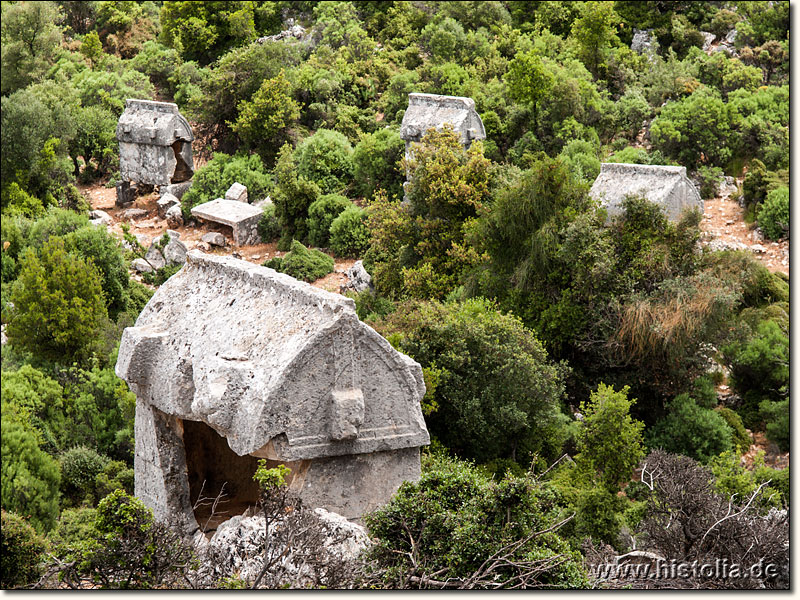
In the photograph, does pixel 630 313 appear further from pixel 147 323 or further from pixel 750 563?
pixel 147 323

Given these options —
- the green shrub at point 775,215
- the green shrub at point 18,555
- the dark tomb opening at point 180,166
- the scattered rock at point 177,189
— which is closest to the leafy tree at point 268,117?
the dark tomb opening at point 180,166

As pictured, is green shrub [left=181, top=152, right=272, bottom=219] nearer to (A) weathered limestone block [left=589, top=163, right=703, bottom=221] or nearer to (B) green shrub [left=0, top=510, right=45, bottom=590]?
(A) weathered limestone block [left=589, top=163, right=703, bottom=221]

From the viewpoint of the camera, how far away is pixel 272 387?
12.2 m

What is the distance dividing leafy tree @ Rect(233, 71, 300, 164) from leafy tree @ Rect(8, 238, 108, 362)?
1215 cm

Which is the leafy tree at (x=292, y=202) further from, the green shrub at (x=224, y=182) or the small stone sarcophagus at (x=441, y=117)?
the small stone sarcophagus at (x=441, y=117)

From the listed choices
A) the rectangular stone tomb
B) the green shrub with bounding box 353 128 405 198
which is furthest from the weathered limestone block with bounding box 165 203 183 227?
the green shrub with bounding box 353 128 405 198

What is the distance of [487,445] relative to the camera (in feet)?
65.9

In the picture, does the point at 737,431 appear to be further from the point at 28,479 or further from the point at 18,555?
the point at 18,555

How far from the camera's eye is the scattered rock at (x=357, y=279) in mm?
28438

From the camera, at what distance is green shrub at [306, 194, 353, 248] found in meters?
32.4

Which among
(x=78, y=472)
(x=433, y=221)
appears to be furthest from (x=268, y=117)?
(x=78, y=472)

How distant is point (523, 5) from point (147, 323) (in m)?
34.2

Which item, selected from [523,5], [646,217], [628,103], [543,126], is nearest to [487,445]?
[646,217]
